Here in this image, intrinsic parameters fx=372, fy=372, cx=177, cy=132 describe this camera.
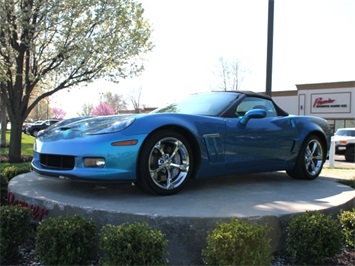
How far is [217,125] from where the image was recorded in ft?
13.5

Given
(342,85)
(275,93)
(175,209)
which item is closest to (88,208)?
(175,209)

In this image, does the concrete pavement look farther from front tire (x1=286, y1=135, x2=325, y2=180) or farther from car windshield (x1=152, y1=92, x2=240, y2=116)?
car windshield (x1=152, y1=92, x2=240, y2=116)

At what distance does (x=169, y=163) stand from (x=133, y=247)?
53.0 inches

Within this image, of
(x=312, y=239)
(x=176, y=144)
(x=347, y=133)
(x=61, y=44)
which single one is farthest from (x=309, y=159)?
(x=347, y=133)

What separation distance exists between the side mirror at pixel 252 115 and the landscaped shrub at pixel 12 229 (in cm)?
250

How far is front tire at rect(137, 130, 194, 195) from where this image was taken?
357 cm

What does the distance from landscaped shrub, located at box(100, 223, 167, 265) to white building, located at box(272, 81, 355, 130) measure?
37366 millimetres

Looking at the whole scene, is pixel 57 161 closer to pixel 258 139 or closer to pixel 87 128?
pixel 87 128

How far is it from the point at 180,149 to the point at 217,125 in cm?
54

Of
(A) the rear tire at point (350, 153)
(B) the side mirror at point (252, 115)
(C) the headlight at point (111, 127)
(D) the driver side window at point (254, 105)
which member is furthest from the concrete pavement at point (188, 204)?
(A) the rear tire at point (350, 153)

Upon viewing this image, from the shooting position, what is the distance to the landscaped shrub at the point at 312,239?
2965 mm

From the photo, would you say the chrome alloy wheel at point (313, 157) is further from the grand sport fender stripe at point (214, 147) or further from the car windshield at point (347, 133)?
the car windshield at point (347, 133)

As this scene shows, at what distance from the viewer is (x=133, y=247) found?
8.27 feet

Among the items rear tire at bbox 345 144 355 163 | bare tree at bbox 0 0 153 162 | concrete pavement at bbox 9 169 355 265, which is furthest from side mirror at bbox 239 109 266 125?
rear tire at bbox 345 144 355 163
